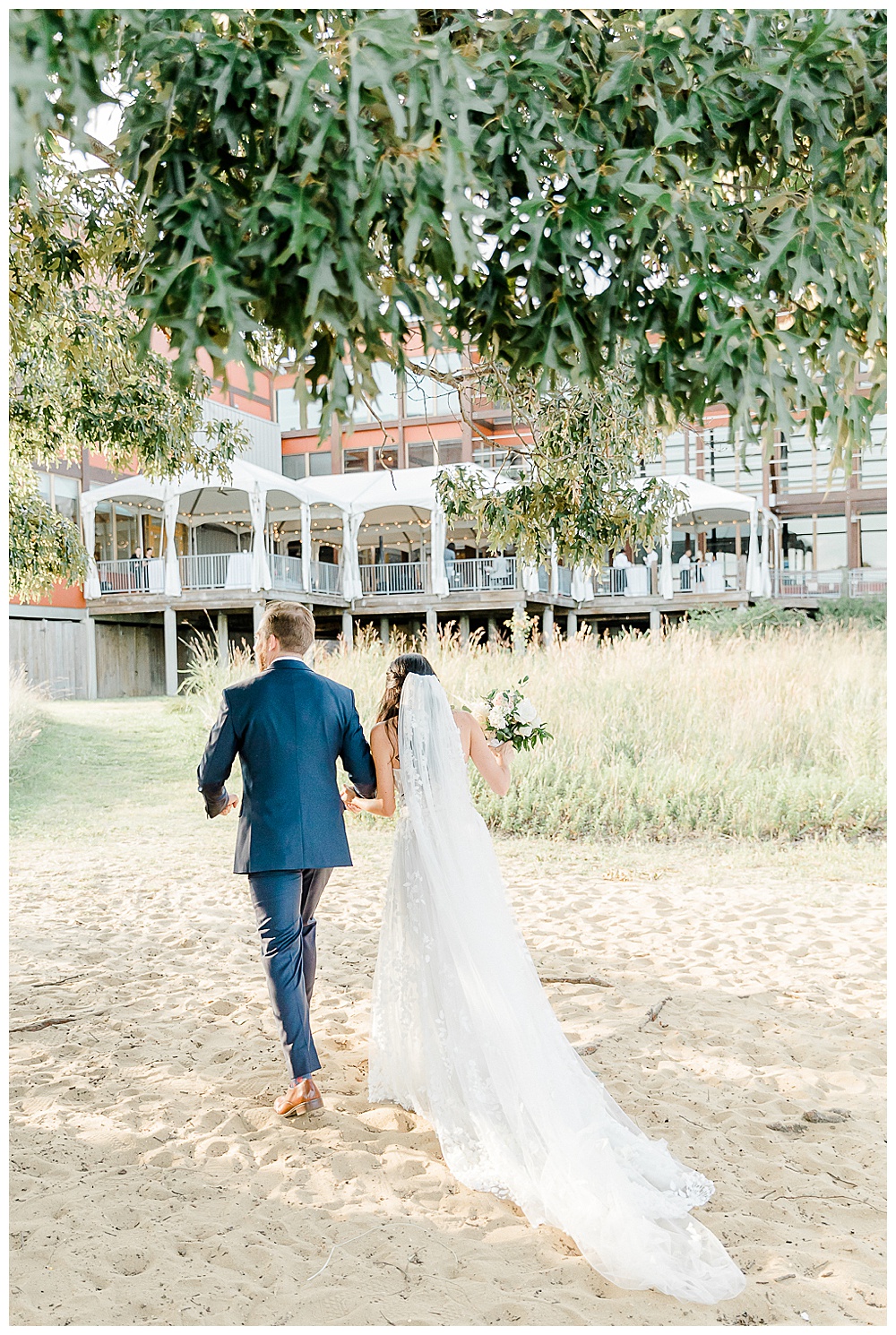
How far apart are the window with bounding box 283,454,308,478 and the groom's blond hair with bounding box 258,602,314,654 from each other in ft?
96.2

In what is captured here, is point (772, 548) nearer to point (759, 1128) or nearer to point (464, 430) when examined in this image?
point (464, 430)

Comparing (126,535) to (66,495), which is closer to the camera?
(66,495)

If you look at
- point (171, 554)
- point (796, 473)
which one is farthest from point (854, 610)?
point (171, 554)

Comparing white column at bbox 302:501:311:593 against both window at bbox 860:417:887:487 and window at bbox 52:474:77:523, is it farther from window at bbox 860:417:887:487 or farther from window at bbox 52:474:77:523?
window at bbox 860:417:887:487

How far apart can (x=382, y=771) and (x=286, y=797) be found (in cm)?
42

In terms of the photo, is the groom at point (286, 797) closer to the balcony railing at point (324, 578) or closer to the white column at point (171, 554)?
the white column at point (171, 554)

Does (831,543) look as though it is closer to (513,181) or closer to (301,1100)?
(301,1100)

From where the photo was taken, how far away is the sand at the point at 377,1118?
112 inches

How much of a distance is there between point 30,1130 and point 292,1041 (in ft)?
3.52

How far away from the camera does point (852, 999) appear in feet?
18.2

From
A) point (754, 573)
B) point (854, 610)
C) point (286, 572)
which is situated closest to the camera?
point (286, 572)

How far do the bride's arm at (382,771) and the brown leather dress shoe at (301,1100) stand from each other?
1.06 metres

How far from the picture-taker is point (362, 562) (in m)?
30.6

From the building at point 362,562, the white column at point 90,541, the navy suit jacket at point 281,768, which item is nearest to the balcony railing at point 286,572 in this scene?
the building at point 362,562
